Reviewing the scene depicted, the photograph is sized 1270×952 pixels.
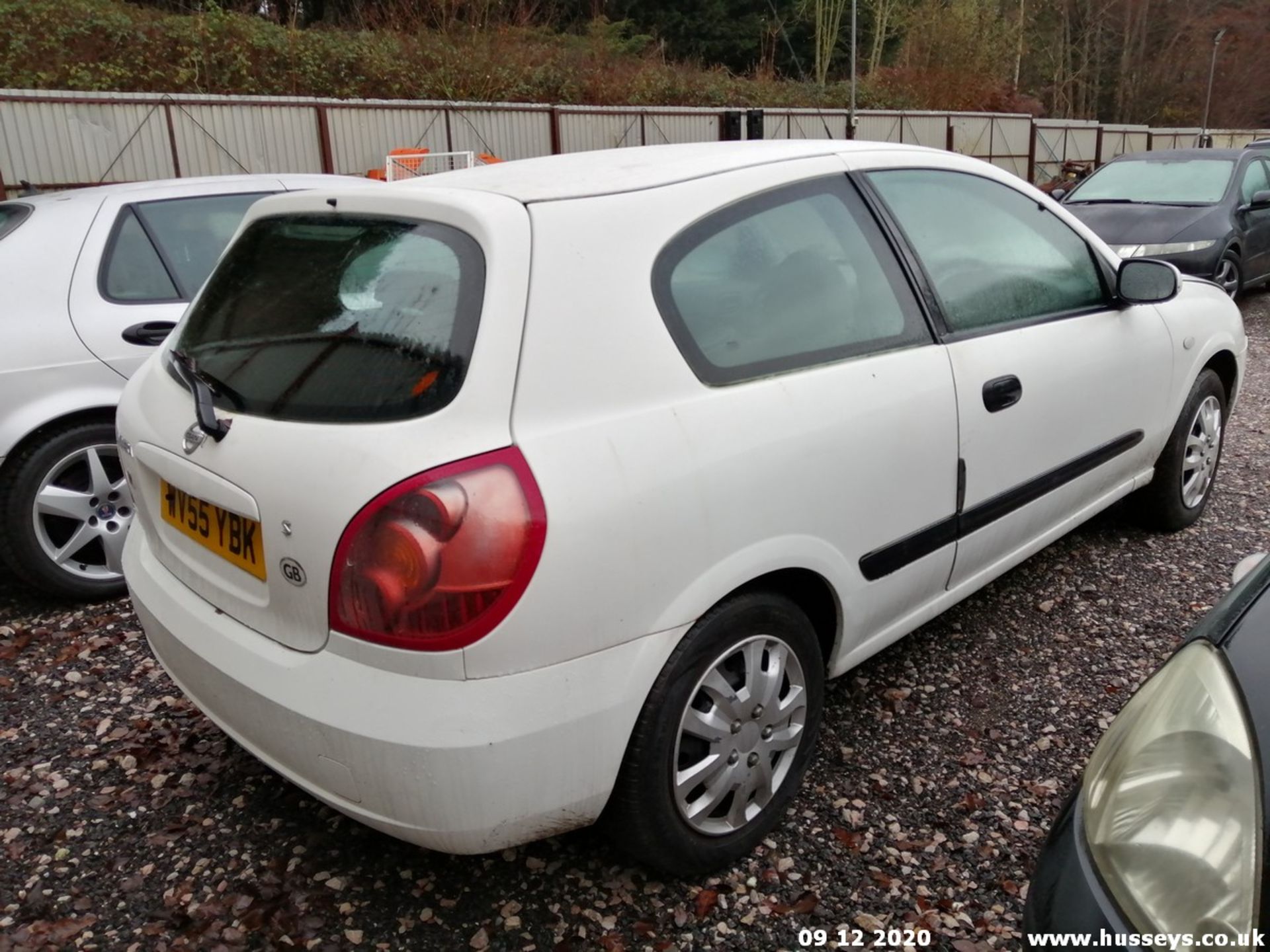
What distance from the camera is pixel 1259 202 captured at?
9.75m

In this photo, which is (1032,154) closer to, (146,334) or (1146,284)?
(1146,284)

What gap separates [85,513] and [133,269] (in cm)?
98

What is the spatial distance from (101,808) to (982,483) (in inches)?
99.8

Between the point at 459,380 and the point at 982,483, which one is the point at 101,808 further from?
the point at 982,483

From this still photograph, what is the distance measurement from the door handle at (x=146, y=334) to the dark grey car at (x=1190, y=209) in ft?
25.6

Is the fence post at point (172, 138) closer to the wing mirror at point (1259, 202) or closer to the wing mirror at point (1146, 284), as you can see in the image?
the wing mirror at point (1259, 202)

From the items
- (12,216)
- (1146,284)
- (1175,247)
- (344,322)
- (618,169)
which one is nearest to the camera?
(344,322)

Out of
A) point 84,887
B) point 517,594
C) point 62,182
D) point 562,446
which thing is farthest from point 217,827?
point 62,182

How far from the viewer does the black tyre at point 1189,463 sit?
389 centimetres

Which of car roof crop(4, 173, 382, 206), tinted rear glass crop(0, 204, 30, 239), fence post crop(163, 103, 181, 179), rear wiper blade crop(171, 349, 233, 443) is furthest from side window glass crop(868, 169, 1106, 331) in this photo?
fence post crop(163, 103, 181, 179)

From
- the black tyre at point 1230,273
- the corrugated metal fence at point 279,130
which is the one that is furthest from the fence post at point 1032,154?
the black tyre at point 1230,273

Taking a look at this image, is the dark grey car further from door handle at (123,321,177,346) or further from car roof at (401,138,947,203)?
door handle at (123,321,177,346)

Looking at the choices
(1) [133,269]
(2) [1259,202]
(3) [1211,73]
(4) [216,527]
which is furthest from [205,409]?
(3) [1211,73]
